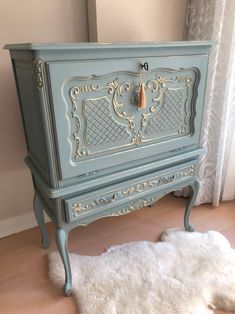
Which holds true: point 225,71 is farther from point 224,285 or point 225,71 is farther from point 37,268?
point 37,268

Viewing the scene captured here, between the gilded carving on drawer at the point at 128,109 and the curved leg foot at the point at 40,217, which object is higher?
the gilded carving on drawer at the point at 128,109

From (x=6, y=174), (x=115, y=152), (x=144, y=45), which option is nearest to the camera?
(x=144, y=45)

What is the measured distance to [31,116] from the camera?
3.99ft

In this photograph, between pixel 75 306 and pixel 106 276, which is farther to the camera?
pixel 106 276

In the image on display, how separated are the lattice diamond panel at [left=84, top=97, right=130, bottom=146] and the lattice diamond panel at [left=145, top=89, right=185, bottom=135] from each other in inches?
6.4

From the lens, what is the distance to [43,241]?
1.66 m

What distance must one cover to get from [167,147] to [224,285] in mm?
758

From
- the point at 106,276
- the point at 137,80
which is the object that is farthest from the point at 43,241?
the point at 137,80

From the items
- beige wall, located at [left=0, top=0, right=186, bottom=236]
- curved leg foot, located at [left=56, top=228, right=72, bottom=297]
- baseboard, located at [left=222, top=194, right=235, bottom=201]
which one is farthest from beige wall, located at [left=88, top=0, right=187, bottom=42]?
baseboard, located at [left=222, top=194, right=235, bottom=201]

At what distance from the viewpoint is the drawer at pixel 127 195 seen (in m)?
1.21

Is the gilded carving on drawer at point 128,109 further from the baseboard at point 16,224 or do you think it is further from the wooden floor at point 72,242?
the baseboard at point 16,224

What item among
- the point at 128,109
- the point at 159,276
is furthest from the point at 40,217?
the point at 128,109

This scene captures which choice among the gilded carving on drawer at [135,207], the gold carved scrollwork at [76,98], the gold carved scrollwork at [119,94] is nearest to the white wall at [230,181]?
the gilded carving on drawer at [135,207]

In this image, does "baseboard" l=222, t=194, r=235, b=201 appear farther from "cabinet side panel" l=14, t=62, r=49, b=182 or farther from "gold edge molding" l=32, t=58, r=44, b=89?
"gold edge molding" l=32, t=58, r=44, b=89
